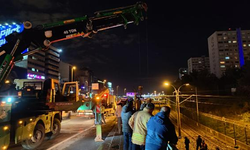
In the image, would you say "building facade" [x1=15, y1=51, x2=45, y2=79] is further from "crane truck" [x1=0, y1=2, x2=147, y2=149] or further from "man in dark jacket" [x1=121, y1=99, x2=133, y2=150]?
"man in dark jacket" [x1=121, y1=99, x2=133, y2=150]

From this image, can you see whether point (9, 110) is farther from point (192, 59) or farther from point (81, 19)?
point (192, 59)

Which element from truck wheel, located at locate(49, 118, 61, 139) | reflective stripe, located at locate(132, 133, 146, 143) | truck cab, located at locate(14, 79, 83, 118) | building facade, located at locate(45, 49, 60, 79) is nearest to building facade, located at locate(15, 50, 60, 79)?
building facade, located at locate(45, 49, 60, 79)

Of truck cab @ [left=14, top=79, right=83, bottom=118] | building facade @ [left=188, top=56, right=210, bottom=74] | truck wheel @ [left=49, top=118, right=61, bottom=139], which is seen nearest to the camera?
truck cab @ [left=14, top=79, right=83, bottom=118]

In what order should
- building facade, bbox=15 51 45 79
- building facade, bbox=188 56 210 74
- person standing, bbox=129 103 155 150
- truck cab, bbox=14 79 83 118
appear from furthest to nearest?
building facade, bbox=188 56 210 74, building facade, bbox=15 51 45 79, truck cab, bbox=14 79 83 118, person standing, bbox=129 103 155 150

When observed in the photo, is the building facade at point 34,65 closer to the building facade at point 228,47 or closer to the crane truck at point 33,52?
the crane truck at point 33,52

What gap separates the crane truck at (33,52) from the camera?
7.30 metres

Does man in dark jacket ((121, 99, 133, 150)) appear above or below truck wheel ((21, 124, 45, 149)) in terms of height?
above

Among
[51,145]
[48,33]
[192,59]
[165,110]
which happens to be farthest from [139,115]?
[192,59]

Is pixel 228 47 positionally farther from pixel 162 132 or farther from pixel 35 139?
pixel 162 132

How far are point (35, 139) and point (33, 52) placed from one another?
3.99 m

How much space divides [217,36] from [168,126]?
11641 cm

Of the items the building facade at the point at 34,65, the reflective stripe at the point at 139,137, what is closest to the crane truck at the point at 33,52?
the reflective stripe at the point at 139,137

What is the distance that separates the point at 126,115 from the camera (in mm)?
6688

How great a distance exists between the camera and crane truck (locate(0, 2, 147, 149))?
7301mm
